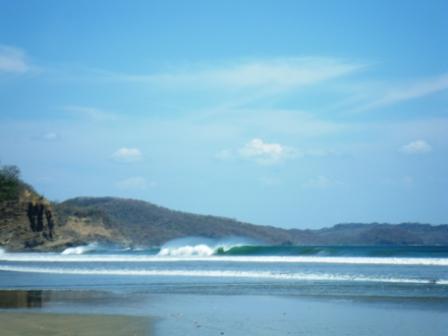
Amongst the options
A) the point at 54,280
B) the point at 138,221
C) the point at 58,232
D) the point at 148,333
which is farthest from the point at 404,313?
the point at 138,221

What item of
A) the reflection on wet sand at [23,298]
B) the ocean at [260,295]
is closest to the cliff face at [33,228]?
the ocean at [260,295]

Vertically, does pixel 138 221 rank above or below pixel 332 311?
above

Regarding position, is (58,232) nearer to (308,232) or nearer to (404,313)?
(404,313)

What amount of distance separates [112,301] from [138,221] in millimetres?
120131

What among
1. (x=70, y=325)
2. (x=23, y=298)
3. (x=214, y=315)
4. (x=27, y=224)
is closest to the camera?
(x=70, y=325)

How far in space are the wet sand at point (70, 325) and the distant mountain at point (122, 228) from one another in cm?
6323

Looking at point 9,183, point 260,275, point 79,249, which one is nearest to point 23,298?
point 260,275

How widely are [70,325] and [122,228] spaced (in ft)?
309

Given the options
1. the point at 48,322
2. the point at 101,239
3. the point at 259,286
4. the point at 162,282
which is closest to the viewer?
the point at 48,322

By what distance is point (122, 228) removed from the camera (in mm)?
110812

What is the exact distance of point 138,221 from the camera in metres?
143

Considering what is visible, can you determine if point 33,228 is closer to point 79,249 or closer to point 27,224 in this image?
point 27,224

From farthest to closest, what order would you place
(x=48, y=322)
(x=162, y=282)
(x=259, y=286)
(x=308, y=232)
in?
(x=308, y=232), (x=162, y=282), (x=259, y=286), (x=48, y=322)

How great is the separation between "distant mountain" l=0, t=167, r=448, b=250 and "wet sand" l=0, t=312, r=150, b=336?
63234 mm
